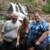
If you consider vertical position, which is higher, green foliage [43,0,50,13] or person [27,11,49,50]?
green foliage [43,0,50,13]

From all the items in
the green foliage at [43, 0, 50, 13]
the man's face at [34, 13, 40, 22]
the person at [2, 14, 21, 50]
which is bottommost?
the person at [2, 14, 21, 50]

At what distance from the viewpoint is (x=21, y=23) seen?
8.95 feet

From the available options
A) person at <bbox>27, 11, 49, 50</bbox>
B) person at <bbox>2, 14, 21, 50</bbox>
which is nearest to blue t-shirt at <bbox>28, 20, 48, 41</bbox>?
person at <bbox>27, 11, 49, 50</bbox>

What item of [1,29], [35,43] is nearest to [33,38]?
[35,43]

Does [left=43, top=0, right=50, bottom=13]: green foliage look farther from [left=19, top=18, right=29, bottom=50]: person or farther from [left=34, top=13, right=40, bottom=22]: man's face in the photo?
[left=19, top=18, right=29, bottom=50]: person

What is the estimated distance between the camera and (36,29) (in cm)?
263

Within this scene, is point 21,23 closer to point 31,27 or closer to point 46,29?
point 31,27

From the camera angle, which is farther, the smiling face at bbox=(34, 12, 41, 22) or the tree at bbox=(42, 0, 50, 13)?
the tree at bbox=(42, 0, 50, 13)

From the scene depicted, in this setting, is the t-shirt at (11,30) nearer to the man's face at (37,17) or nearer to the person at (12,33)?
the person at (12,33)

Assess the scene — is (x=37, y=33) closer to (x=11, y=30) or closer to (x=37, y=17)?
(x=37, y=17)

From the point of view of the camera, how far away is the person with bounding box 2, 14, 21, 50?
107 inches

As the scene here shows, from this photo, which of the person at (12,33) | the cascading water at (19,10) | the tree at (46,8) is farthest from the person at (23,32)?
the tree at (46,8)

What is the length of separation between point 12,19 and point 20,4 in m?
0.29

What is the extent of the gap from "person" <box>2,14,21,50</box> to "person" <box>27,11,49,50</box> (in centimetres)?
16
